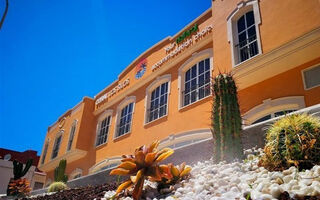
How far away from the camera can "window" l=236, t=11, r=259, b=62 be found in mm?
8797

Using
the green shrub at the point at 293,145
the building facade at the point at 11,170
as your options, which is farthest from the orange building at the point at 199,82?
the green shrub at the point at 293,145

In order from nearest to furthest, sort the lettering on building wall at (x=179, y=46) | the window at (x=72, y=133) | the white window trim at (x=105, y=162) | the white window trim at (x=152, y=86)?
the lettering on building wall at (x=179, y=46) → the white window trim at (x=152, y=86) → the white window trim at (x=105, y=162) → the window at (x=72, y=133)

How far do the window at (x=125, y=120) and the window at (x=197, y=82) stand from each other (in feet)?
15.6

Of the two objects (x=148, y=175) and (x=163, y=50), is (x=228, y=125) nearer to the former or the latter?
(x=148, y=175)

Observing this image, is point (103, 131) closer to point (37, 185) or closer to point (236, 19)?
point (236, 19)

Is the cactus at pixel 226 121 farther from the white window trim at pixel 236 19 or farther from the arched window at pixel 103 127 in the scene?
the arched window at pixel 103 127

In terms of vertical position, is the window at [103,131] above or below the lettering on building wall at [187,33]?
below

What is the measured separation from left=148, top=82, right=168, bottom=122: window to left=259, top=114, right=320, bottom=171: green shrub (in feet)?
32.4

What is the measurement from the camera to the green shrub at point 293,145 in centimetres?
258

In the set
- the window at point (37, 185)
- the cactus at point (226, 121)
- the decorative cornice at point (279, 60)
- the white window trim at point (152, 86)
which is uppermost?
the white window trim at point (152, 86)

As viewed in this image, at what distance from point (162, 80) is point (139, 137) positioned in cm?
330

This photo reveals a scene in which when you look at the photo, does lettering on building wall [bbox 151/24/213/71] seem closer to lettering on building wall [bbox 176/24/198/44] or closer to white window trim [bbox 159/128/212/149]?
lettering on building wall [bbox 176/24/198/44]

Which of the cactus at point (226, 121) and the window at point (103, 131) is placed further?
the window at point (103, 131)

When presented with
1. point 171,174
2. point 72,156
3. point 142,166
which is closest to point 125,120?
point 72,156
